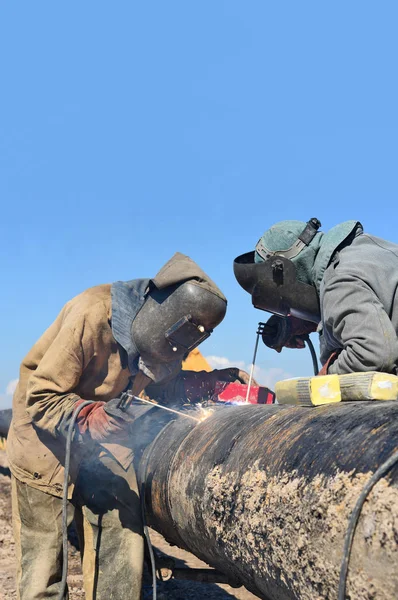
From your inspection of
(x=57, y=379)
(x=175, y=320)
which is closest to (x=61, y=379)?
(x=57, y=379)

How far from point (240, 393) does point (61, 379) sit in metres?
1.38

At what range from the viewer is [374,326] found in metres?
2.62

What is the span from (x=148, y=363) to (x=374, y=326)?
1.50 m

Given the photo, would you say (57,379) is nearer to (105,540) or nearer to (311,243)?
(105,540)

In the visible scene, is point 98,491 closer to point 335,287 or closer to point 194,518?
point 194,518

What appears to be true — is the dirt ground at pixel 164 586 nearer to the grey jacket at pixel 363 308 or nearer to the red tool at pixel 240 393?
the red tool at pixel 240 393

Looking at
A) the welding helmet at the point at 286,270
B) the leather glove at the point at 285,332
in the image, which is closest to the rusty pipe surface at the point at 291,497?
the welding helmet at the point at 286,270

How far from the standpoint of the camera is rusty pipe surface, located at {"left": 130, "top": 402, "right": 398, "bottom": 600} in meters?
1.46

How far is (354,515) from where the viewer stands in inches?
57.6

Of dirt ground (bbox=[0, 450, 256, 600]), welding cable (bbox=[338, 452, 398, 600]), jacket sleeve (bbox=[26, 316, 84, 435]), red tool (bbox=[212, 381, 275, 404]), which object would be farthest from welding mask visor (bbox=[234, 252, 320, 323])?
dirt ground (bbox=[0, 450, 256, 600])

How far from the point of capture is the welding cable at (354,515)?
145 centimetres

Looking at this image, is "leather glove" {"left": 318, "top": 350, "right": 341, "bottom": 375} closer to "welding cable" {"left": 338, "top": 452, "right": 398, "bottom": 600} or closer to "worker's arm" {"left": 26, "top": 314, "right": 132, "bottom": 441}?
"worker's arm" {"left": 26, "top": 314, "right": 132, "bottom": 441}

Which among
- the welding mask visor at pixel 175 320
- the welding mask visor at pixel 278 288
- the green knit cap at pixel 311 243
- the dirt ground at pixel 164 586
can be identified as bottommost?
the dirt ground at pixel 164 586

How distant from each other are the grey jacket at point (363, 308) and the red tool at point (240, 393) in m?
1.36
